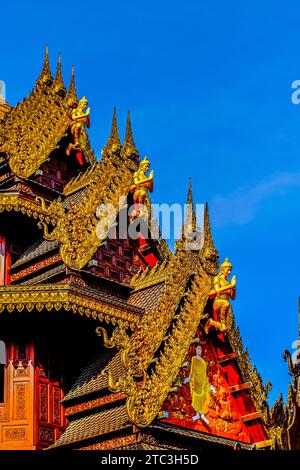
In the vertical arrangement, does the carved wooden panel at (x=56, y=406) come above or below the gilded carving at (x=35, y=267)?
below

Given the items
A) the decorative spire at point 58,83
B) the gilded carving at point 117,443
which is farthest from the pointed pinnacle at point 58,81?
the gilded carving at point 117,443

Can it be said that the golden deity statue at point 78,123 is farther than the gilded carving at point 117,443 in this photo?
Yes

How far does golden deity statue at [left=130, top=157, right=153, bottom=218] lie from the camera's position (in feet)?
67.7

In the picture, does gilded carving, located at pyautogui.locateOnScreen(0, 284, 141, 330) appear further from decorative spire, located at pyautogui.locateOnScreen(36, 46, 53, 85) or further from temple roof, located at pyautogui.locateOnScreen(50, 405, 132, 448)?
decorative spire, located at pyautogui.locateOnScreen(36, 46, 53, 85)

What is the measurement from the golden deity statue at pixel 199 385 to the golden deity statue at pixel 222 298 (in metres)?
0.54

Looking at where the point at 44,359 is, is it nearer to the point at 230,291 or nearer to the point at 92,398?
the point at 92,398

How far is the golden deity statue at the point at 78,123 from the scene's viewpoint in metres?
23.0

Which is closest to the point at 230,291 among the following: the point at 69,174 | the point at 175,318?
the point at 175,318

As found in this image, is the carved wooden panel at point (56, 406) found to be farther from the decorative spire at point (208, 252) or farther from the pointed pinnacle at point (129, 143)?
the pointed pinnacle at point (129, 143)

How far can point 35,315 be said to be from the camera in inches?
703

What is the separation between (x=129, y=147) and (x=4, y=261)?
11.7ft

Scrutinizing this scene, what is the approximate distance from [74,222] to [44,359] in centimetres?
261

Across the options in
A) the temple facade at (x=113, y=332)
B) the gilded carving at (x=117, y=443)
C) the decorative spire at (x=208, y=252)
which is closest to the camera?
the gilded carving at (x=117, y=443)

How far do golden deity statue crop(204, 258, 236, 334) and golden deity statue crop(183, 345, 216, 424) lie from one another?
1.79 ft
